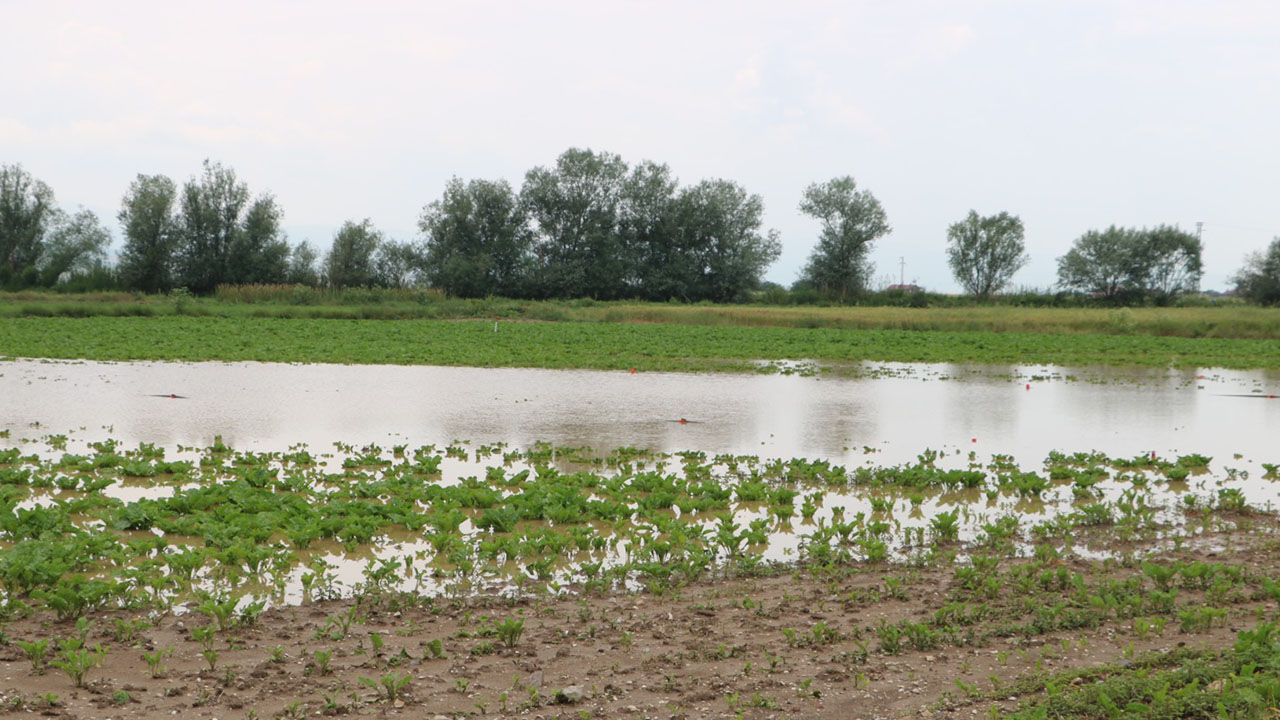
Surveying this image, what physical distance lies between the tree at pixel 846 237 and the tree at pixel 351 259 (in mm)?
42131

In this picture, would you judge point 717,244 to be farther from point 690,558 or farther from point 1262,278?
point 690,558

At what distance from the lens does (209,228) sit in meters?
77.6

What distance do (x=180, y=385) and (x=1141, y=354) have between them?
33266 mm

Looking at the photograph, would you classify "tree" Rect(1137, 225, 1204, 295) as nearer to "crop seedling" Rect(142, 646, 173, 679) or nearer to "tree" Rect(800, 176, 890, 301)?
"tree" Rect(800, 176, 890, 301)

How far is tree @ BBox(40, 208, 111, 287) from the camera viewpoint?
7856 centimetres

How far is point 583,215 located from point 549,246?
13.5 feet

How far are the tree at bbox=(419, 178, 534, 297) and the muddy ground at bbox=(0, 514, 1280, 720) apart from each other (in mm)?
75136

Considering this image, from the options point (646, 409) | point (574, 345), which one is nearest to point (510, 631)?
point (646, 409)

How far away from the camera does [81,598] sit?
6.80 metres

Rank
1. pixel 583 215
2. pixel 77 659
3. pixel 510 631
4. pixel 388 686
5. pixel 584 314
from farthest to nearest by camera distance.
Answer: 1. pixel 583 215
2. pixel 584 314
3. pixel 510 631
4. pixel 77 659
5. pixel 388 686

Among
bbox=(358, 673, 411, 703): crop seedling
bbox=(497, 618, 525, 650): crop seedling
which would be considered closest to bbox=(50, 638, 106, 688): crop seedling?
bbox=(358, 673, 411, 703): crop seedling

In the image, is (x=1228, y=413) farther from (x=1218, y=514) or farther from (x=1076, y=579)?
(x=1076, y=579)

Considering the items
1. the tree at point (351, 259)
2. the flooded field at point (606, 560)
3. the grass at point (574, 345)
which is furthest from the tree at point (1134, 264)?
the flooded field at point (606, 560)

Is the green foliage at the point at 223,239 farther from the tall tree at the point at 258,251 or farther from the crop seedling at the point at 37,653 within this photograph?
the crop seedling at the point at 37,653
